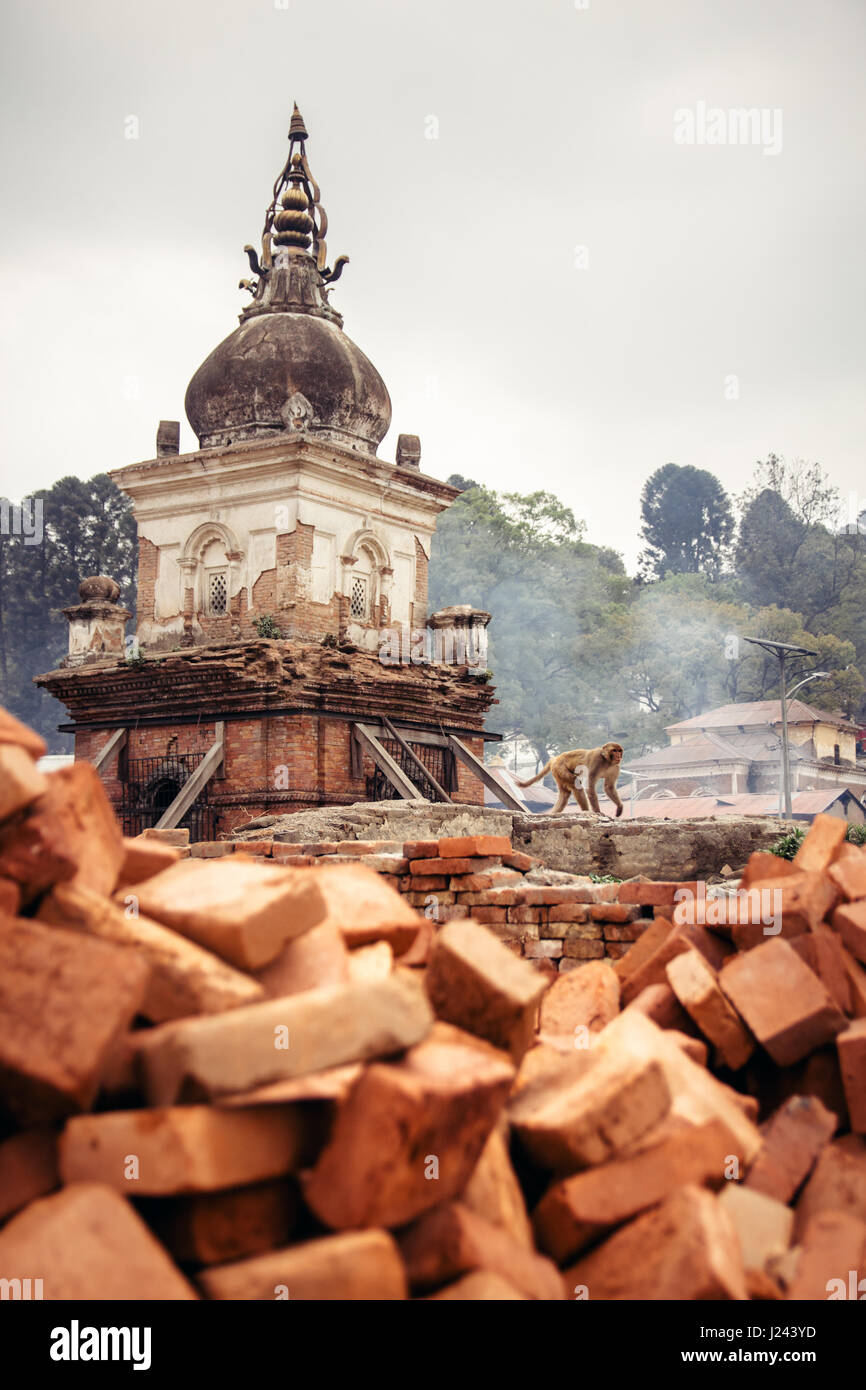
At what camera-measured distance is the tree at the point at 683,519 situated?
5909 cm

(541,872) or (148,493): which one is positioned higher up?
(148,493)

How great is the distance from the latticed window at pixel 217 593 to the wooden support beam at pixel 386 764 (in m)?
2.72

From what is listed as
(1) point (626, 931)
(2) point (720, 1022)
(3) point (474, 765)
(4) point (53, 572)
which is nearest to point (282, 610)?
(3) point (474, 765)

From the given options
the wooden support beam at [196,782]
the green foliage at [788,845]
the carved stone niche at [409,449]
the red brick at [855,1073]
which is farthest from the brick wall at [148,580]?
the red brick at [855,1073]

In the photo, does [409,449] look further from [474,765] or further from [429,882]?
[429,882]

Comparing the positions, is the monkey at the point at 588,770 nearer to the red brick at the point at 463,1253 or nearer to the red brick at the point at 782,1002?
the red brick at the point at 782,1002

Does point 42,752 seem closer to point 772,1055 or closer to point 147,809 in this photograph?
point 772,1055

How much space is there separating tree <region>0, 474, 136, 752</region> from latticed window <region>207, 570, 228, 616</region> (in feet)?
70.3

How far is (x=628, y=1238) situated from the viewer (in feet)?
10.2

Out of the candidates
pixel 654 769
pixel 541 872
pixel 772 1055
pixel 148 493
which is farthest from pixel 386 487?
pixel 654 769

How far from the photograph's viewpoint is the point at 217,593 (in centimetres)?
1766

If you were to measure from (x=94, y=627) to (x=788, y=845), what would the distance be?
10695 mm

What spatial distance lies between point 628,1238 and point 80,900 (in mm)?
1559
